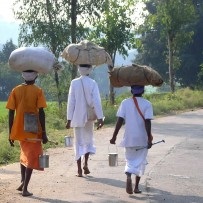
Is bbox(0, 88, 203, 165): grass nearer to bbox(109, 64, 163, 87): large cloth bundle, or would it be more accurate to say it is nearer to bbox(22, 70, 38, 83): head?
bbox(22, 70, 38, 83): head

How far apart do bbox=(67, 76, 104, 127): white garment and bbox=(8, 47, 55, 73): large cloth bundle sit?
131cm

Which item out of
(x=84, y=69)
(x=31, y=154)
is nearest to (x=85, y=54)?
(x=84, y=69)

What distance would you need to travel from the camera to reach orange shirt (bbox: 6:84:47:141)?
646 centimetres

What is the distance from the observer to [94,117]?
7.83 m

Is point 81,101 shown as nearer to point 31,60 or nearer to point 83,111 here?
point 83,111

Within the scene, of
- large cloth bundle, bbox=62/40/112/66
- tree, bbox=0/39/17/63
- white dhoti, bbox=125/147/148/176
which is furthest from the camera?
tree, bbox=0/39/17/63

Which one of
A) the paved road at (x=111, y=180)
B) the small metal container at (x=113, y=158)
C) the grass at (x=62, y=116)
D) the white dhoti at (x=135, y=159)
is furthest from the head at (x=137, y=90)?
the grass at (x=62, y=116)

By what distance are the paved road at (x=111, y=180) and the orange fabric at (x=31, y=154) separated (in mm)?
401

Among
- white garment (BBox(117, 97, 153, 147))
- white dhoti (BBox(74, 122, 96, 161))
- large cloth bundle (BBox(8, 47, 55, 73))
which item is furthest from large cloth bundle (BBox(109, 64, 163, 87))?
white dhoti (BBox(74, 122, 96, 161))

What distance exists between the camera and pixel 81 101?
7.80 m

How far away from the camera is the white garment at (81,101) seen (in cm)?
773

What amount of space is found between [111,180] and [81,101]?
132 cm

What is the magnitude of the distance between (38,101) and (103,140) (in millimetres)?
6031

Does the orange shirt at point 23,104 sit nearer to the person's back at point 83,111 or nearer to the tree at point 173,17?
the person's back at point 83,111
